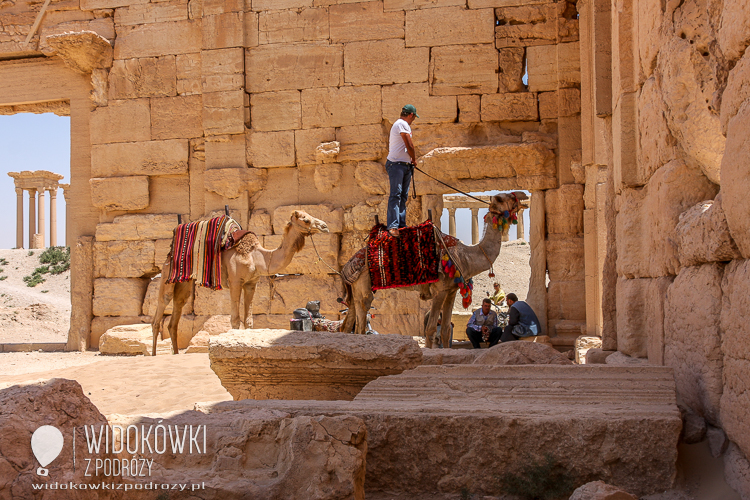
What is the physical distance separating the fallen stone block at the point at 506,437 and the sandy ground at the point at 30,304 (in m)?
15.3

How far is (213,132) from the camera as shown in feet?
35.2

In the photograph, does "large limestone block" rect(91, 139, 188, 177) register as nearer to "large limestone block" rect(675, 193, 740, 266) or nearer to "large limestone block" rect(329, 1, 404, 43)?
"large limestone block" rect(329, 1, 404, 43)

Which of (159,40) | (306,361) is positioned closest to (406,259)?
(306,361)

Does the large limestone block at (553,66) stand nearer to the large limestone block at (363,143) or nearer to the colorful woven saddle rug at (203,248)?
the large limestone block at (363,143)

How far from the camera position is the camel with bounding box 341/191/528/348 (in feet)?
23.3

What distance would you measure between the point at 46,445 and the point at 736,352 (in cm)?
276

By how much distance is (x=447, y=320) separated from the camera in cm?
723

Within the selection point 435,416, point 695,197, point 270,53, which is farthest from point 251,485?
point 270,53

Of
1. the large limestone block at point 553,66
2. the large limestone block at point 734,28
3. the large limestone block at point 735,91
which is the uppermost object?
the large limestone block at point 553,66

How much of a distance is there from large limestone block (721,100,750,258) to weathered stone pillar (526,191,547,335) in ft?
22.4

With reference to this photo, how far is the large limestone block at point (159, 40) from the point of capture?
11047mm

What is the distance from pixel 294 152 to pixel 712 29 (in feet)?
25.6

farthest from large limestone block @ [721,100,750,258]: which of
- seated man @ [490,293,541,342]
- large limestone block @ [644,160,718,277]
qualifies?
seated man @ [490,293,541,342]

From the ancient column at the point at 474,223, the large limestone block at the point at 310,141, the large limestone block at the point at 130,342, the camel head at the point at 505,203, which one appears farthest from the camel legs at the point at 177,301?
the ancient column at the point at 474,223
